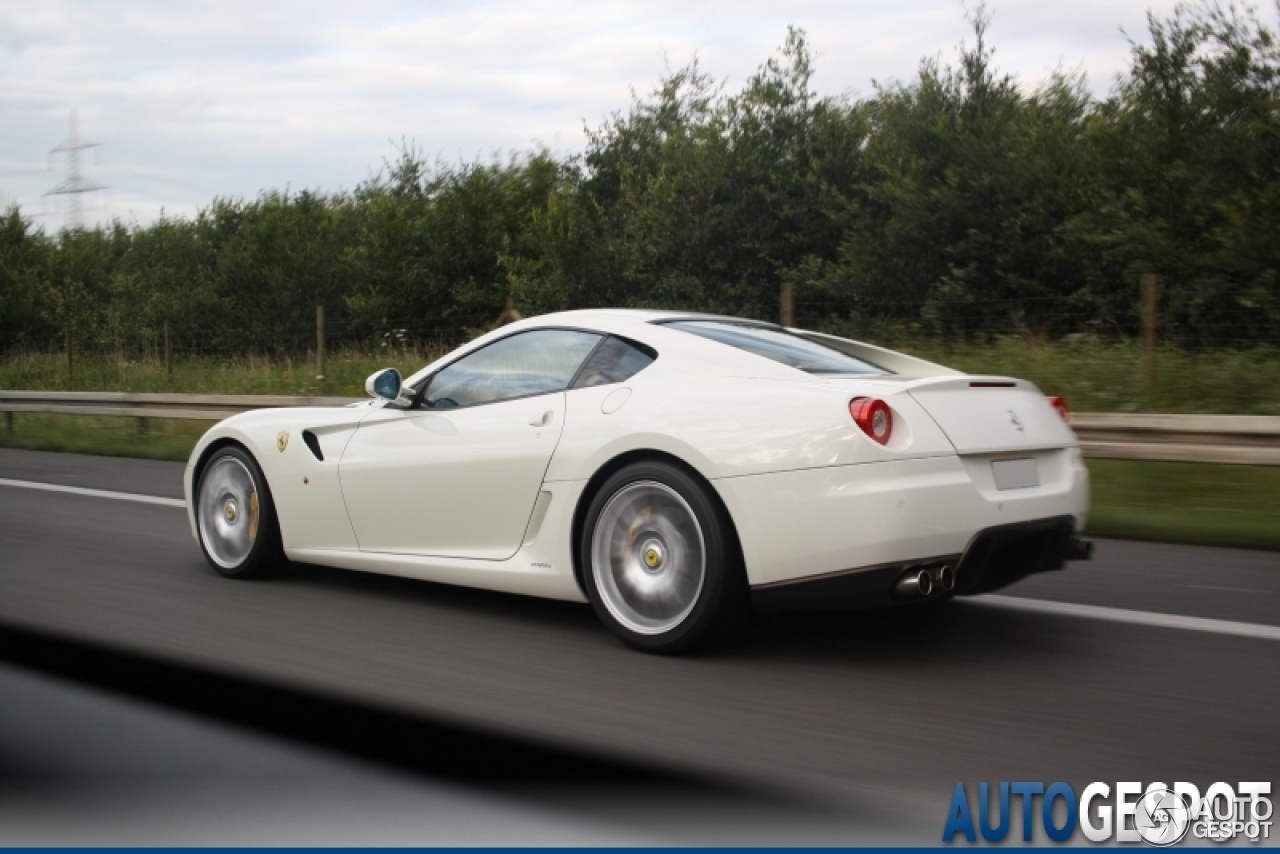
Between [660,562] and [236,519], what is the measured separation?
2633 millimetres

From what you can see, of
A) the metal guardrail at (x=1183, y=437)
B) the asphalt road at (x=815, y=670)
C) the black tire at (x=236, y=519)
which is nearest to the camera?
the asphalt road at (x=815, y=670)

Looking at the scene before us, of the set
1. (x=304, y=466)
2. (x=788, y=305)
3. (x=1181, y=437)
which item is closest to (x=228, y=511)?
(x=304, y=466)

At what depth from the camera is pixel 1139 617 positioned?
17.3 ft

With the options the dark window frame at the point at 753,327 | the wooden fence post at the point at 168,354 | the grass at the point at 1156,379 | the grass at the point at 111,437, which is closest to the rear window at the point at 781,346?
the dark window frame at the point at 753,327

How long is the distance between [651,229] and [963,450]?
32.9 meters

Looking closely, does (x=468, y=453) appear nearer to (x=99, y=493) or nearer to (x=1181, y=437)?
(x=1181, y=437)

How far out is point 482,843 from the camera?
2.97 metres

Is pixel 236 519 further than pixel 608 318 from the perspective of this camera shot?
Yes

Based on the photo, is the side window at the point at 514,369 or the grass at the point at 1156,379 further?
the grass at the point at 1156,379

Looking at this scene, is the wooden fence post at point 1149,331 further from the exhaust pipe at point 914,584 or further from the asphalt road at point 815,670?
the exhaust pipe at point 914,584

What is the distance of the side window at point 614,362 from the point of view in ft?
16.5

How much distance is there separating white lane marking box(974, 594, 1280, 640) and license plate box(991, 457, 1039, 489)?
94 cm

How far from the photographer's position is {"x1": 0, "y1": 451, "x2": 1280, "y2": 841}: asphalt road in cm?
353

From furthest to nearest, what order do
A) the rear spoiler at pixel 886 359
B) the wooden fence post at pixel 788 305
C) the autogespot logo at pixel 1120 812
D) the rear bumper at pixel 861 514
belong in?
the wooden fence post at pixel 788 305, the rear spoiler at pixel 886 359, the rear bumper at pixel 861 514, the autogespot logo at pixel 1120 812
